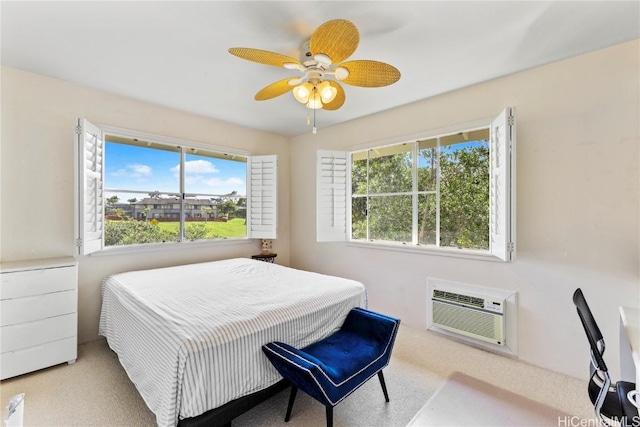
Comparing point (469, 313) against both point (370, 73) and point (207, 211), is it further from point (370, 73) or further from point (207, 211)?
point (207, 211)

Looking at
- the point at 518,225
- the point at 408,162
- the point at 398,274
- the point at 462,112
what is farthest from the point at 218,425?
the point at 462,112

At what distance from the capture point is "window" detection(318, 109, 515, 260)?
2.42 meters

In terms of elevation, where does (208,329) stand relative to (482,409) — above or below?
above

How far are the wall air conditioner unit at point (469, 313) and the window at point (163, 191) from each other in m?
2.36

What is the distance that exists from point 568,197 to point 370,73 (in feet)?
6.26

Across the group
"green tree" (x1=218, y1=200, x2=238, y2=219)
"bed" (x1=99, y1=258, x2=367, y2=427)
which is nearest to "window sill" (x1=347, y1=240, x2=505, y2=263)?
"bed" (x1=99, y1=258, x2=367, y2=427)

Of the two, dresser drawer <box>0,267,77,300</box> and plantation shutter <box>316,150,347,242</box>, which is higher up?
plantation shutter <box>316,150,347,242</box>

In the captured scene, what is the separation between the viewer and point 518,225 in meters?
2.49

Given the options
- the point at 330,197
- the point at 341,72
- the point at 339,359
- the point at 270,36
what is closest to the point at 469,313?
the point at 339,359

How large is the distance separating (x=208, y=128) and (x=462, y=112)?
3068mm

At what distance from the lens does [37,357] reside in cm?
226

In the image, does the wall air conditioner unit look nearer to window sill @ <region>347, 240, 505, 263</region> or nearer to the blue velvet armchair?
window sill @ <region>347, 240, 505, 263</region>

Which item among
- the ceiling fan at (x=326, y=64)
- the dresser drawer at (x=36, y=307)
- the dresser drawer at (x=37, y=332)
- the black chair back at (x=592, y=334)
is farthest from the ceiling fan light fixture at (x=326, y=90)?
the dresser drawer at (x=37, y=332)

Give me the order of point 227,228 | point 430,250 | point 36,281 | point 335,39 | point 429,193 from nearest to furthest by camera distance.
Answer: point 335,39 < point 36,281 < point 430,250 < point 429,193 < point 227,228
